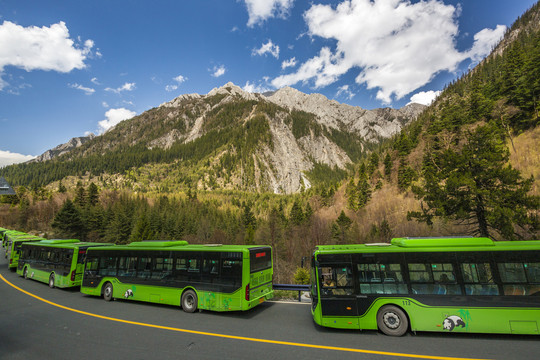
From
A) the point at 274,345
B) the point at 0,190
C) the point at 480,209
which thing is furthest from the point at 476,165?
the point at 0,190

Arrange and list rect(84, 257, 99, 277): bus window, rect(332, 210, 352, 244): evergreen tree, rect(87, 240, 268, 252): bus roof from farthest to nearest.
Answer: rect(332, 210, 352, 244): evergreen tree
rect(84, 257, 99, 277): bus window
rect(87, 240, 268, 252): bus roof

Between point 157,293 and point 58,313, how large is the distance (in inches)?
167

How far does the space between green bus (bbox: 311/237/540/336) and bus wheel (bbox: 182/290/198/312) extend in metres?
5.61

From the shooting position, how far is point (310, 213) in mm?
97188

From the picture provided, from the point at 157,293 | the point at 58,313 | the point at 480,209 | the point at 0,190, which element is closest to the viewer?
the point at 58,313

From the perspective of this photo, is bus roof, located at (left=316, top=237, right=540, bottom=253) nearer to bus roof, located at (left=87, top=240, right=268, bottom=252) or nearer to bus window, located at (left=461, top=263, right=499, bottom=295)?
bus window, located at (left=461, top=263, right=499, bottom=295)

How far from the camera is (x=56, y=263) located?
17562 mm

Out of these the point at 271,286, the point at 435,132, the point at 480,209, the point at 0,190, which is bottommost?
the point at 271,286

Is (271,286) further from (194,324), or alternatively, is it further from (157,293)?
(157,293)

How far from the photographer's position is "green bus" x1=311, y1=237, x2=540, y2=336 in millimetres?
7910

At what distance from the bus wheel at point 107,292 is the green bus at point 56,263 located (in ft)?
11.9

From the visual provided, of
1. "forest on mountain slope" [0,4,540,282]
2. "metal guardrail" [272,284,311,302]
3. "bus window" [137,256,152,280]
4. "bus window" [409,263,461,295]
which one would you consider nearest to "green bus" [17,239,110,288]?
"bus window" [137,256,152,280]

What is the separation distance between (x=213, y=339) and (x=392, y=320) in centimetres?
611

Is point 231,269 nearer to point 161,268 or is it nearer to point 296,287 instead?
point 296,287
